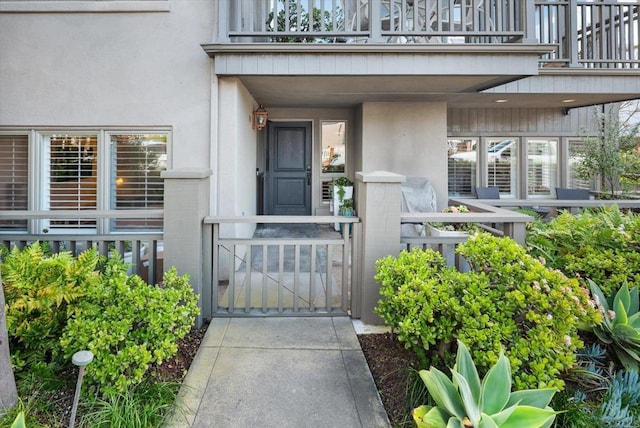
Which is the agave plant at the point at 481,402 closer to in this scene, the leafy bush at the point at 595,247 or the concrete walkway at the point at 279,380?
the concrete walkway at the point at 279,380

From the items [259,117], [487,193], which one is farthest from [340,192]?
[487,193]

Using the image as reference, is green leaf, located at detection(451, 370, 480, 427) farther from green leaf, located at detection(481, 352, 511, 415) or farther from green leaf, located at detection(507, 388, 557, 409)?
green leaf, located at detection(507, 388, 557, 409)

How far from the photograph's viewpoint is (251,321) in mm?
3467

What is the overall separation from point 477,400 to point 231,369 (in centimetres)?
163

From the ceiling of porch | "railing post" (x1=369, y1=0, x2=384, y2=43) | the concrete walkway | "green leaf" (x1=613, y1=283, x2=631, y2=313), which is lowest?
the concrete walkway

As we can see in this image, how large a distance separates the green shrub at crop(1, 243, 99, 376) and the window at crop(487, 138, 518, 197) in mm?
8090

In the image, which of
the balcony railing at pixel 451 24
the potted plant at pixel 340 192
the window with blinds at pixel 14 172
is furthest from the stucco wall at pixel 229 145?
the potted plant at pixel 340 192

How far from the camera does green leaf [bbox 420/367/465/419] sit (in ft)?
5.84

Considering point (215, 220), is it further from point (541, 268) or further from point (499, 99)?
point (499, 99)

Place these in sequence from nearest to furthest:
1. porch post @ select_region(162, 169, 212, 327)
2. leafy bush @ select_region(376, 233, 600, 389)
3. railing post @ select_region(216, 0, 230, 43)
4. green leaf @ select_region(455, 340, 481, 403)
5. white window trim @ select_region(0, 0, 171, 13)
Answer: green leaf @ select_region(455, 340, 481, 403) → leafy bush @ select_region(376, 233, 600, 389) → porch post @ select_region(162, 169, 212, 327) → railing post @ select_region(216, 0, 230, 43) → white window trim @ select_region(0, 0, 171, 13)

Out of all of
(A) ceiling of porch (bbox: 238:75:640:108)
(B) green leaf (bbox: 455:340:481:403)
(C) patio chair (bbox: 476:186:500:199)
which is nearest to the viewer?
(B) green leaf (bbox: 455:340:481:403)

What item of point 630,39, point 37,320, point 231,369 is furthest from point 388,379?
point 630,39

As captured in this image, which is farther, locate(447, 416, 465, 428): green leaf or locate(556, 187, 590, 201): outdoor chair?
locate(556, 187, 590, 201): outdoor chair

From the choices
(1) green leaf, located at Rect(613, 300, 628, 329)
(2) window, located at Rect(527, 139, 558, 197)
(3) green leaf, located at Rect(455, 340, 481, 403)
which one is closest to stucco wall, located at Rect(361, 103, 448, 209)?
(2) window, located at Rect(527, 139, 558, 197)
